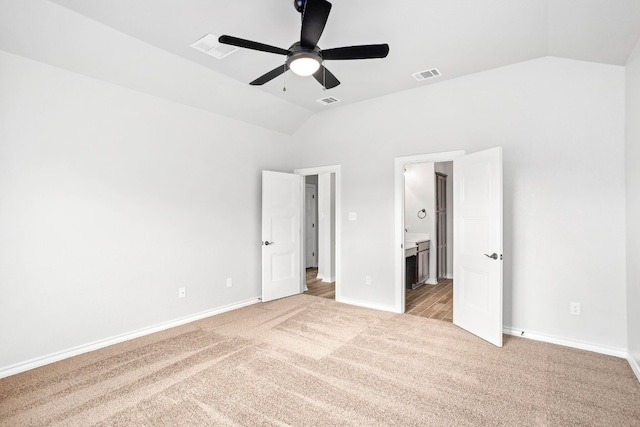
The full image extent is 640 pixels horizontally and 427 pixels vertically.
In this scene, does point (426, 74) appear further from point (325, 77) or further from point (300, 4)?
point (300, 4)

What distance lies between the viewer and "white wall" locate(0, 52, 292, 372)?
2.76 m

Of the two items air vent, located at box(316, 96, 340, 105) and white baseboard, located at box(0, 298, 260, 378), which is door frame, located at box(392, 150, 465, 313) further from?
white baseboard, located at box(0, 298, 260, 378)

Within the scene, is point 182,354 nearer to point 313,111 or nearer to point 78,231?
point 78,231

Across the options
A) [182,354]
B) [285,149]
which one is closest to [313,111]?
[285,149]

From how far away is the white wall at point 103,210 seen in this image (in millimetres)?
2760

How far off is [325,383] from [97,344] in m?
2.38

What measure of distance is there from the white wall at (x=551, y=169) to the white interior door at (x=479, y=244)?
338mm

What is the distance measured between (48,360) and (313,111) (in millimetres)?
4387

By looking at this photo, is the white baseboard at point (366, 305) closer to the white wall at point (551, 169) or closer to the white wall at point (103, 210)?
the white wall at point (551, 169)

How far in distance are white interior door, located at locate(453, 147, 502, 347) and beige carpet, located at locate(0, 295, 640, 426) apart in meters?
0.24

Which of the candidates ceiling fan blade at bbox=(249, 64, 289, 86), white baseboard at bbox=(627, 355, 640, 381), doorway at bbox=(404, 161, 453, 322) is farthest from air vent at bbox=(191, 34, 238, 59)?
white baseboard at bbox=(627, 355, 640, 381)

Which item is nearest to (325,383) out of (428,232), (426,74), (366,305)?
(366,305)

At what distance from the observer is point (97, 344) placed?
126 inches

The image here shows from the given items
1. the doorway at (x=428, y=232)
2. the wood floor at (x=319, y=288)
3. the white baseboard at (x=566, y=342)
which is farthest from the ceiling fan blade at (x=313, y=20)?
the wood floor at (x=319, y=288)
